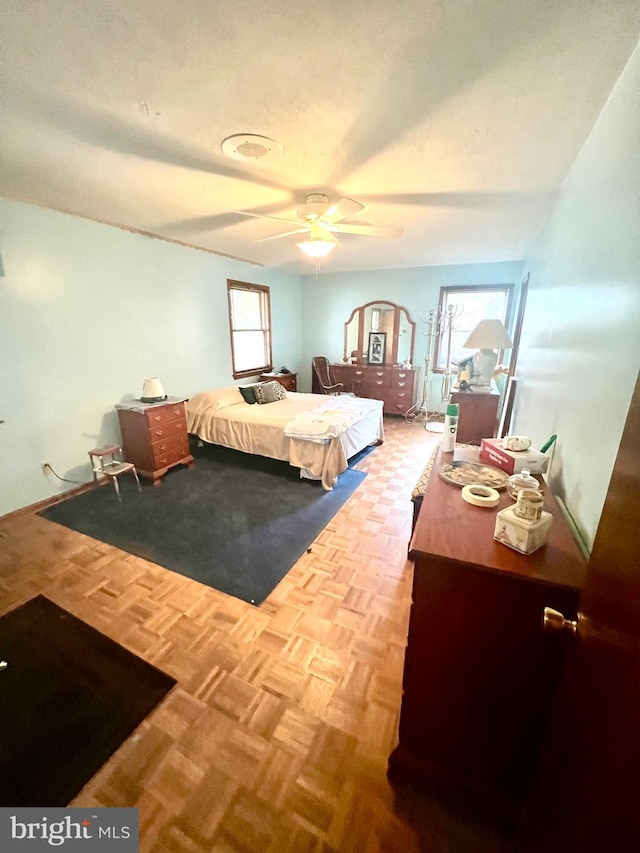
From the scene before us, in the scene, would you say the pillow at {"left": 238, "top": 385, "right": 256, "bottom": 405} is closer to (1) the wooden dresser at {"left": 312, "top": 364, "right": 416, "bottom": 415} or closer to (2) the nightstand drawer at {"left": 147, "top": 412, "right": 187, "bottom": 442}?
(2) the nightstand drawer at {"left": 147, "top": 412, "right": 187, "bottom": 442}

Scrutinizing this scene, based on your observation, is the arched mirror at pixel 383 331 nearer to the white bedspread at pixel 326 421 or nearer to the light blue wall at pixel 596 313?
the white bedspread at pixel 326 421

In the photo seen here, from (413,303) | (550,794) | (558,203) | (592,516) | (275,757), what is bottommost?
(275,757)

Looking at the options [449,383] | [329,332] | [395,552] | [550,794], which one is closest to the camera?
[550,794]

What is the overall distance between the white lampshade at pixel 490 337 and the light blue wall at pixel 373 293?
2.45 meters

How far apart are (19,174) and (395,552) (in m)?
3.55

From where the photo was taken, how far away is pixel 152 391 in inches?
134

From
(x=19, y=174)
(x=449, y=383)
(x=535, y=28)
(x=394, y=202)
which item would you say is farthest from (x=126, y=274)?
(x=449, y=383)

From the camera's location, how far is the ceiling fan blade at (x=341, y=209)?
2160mm

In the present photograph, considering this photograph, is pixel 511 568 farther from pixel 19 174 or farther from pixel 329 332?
pixel 329 332

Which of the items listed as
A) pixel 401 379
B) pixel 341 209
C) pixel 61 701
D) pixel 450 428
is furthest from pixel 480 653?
pixel 401 379

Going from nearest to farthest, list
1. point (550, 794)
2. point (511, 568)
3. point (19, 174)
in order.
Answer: point (550, 794) → point (511, 568) → point (19, 174)

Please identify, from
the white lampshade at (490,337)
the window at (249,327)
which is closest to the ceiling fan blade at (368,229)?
the white lampshade at (490,337)

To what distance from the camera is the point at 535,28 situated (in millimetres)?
1084

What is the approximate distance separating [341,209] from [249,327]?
3246 mm
